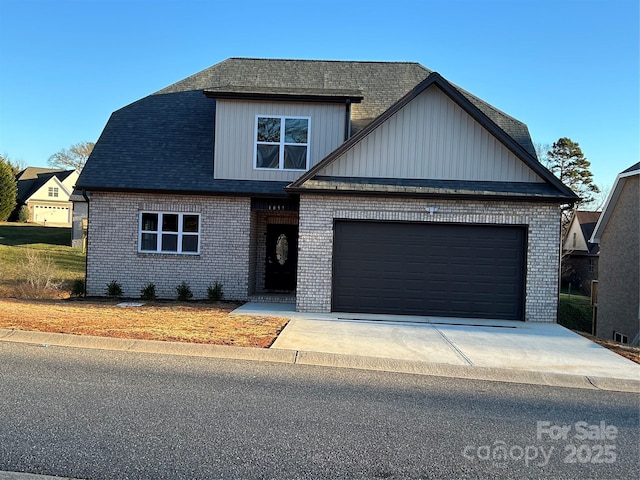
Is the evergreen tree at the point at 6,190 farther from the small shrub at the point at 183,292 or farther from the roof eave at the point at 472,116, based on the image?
the roof eave at the point at 472,116

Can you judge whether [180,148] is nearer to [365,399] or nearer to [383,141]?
[383,141]

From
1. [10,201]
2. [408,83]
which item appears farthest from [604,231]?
[10,201]

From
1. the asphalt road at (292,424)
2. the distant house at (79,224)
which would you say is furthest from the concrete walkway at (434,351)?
the distant house at (79,224)

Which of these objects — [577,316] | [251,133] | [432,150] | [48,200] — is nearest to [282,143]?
[251,133]

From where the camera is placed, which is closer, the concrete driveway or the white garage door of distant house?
the concrete driveway

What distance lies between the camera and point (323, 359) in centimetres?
834

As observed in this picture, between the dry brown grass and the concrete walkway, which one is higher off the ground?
the dry brown grass

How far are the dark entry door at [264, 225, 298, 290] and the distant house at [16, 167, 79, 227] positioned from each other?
152 ft

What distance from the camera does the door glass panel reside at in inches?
682

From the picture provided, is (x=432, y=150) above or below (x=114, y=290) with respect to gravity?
above

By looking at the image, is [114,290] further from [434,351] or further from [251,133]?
[434,351]

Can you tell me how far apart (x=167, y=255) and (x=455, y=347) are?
30.9 ft

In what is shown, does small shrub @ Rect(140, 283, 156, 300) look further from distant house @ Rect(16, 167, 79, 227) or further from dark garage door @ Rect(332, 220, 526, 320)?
distant house @ Rect(16, 167, 79, 227)

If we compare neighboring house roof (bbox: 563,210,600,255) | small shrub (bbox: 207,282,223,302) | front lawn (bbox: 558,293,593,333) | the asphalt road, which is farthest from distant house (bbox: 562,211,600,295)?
the asphalt road
